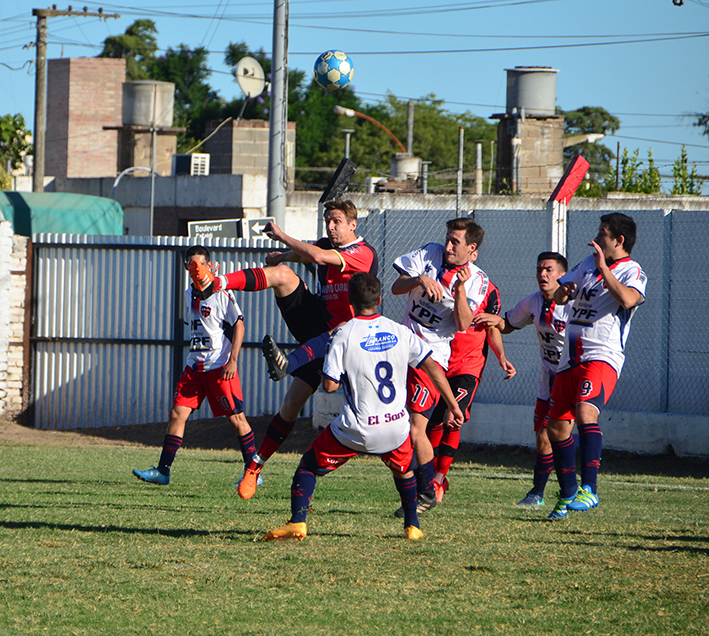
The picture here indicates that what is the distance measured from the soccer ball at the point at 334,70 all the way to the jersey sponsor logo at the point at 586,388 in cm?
1029

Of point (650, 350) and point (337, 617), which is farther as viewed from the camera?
point (650, 350)

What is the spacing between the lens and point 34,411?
15.4m

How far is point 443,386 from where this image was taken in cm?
599

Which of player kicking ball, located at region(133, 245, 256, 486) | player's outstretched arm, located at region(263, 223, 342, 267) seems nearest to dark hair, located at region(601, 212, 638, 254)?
player's outstretched arm, located at region(263, 223, 342, 267)

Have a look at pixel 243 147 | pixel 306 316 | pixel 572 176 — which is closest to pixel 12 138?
pixel 243 147

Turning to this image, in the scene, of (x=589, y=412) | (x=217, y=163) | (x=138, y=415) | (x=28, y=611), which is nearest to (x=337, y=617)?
(x=28, y=611)

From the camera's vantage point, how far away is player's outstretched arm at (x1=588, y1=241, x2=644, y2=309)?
6680mm

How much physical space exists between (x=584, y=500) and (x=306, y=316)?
96.2 inches

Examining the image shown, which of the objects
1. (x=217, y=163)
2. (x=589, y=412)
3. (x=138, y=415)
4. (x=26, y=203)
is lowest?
(x=138, y=415)

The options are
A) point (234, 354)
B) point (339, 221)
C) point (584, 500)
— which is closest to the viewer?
point (584, 500)

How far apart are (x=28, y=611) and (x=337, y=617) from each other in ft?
4.43

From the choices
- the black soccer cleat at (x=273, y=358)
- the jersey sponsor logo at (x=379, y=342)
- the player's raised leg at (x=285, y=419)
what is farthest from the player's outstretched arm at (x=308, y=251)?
the jersey sponsor logo at (x=379, y=342)

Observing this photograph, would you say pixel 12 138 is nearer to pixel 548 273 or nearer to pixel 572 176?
pixel 572 176

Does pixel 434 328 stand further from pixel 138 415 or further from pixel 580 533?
pixel 138 415
